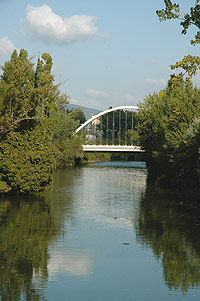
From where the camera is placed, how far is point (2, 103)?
3347 centimetres

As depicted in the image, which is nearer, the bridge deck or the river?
the river

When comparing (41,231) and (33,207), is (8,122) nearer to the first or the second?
(33,207)

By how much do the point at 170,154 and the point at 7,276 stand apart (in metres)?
27.2

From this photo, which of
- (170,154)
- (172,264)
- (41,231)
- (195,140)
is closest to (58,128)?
(170,154)

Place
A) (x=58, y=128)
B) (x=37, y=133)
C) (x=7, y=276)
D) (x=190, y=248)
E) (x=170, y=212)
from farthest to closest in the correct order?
(x=58, y=128) < (x=37, y=133) < (x=170, y=212) < (x=190, y=248) < (x=7, y=276)

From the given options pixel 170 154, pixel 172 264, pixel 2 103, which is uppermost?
pixel 2 103

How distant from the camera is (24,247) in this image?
19.9 m

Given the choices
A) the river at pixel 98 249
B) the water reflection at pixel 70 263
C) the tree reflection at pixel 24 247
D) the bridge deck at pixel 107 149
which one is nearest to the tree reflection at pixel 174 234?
the river at pixel 98 249

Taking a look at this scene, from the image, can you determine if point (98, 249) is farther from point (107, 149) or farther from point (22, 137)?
point (107, 149)

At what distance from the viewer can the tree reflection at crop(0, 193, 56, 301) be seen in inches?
575

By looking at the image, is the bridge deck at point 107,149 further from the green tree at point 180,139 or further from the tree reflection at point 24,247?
the tree reflection at point 24,247

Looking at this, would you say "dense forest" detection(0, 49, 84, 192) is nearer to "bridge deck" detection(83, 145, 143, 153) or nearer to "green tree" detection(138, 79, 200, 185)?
"green tree" detection(138, 79, 200, 185)

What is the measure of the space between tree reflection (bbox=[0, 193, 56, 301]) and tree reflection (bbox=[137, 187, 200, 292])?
13.0 ft

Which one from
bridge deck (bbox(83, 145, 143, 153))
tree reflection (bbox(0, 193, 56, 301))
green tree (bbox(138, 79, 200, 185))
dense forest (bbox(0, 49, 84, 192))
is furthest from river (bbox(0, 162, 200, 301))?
bridge deck (bbox(83, 145, 143, 153))
